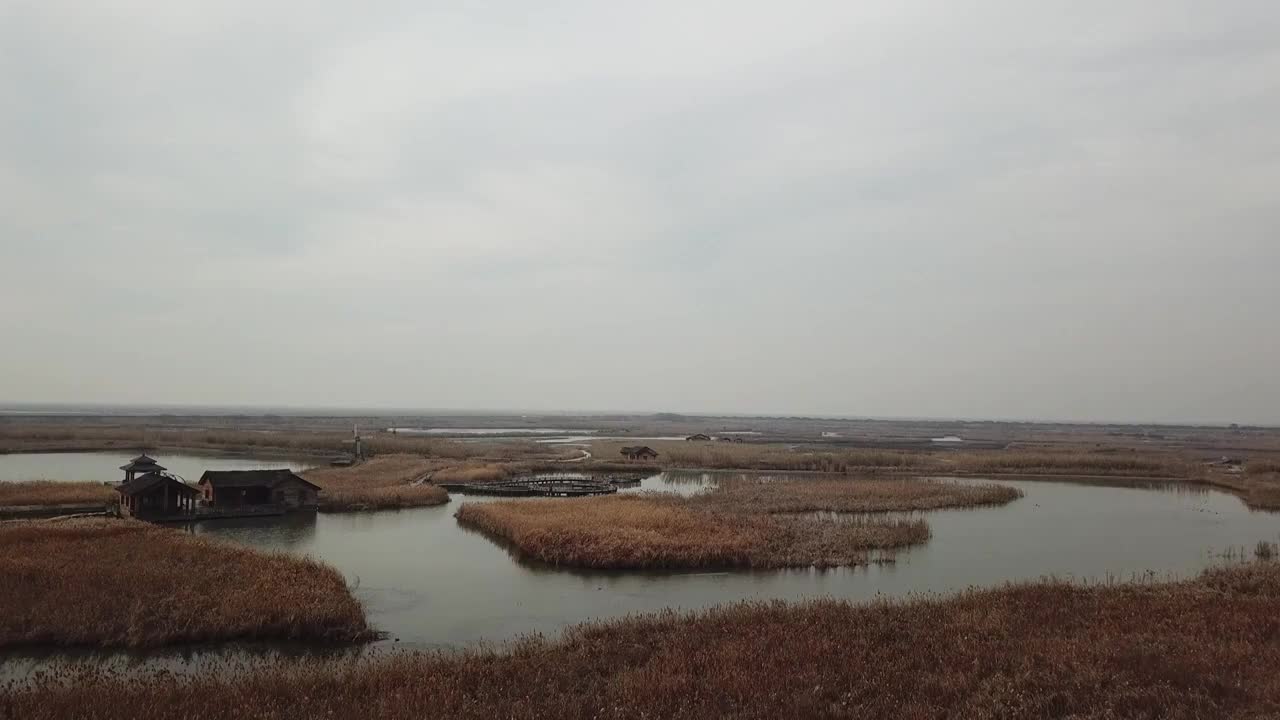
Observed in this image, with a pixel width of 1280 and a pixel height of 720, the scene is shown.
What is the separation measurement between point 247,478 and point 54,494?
10.2m

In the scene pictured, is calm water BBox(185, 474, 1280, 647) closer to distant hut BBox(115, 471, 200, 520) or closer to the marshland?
the marshland

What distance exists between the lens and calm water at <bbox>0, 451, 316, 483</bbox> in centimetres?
5481

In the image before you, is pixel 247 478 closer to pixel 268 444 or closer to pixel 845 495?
pixel 845 495

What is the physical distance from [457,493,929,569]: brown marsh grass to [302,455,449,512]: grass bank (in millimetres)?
6456

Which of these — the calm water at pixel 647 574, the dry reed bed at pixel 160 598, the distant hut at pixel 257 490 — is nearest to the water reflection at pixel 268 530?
the calm water at pixel 647 574

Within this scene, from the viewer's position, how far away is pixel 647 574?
25.8 metres

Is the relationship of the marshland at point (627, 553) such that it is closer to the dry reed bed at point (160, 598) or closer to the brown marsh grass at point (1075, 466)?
the dry reed bed at point (160, 598)

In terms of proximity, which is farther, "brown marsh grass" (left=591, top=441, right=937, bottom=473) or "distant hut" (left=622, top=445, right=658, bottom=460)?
"distant hut" (left=622, top=445, right=658, bottom=460)

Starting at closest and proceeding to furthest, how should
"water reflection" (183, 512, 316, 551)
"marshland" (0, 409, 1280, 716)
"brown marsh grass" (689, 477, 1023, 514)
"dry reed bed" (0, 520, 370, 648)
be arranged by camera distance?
"dry reed bed" (0, 520, 370, 648) → "marshland" (0, 409, 1280, 716) → "water reflection" (183, 512, 316, 551) → "brown marsh grass" (689, 477, 1023, 514)

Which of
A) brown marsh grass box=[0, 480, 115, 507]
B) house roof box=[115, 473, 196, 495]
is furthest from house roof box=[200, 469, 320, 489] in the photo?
brown marsh grass box=[0, 480, 115, 507]

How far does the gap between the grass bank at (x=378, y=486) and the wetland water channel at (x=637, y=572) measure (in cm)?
167

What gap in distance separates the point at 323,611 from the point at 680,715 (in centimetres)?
1097

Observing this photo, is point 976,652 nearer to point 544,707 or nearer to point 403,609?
point 544,707

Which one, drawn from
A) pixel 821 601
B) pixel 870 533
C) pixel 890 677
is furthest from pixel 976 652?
pixel 870 533
